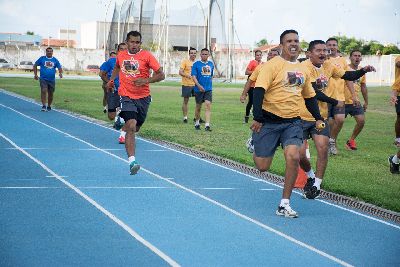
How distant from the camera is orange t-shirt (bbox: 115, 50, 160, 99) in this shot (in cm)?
1308

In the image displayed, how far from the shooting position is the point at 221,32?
6141cm

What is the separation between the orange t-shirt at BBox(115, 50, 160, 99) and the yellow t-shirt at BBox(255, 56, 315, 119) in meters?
3.46

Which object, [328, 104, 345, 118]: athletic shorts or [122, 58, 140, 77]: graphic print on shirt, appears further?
[328, 104, 345, 118]: athletic shorts

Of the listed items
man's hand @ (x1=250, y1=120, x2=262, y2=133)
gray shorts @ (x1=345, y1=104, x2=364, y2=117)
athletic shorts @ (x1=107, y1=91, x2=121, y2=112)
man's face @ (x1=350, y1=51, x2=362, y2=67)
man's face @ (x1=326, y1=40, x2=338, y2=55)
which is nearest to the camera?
man's hand @ (x1=250, y1=120, x2=262, y2=133)

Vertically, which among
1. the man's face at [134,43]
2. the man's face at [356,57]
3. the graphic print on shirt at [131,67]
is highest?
the man's face at [134,43]

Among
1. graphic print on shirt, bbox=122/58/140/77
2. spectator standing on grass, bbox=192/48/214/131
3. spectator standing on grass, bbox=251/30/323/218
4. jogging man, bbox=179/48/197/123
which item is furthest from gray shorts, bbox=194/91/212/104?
spectator standing on grass, bbox=251/30/323/218

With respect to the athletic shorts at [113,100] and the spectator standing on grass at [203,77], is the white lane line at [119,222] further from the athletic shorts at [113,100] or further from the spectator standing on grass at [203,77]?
the spectator standing on grass at [203,77]

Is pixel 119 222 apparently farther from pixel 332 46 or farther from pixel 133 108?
pixel 332 46

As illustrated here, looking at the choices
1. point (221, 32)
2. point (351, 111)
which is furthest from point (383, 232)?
point (221, 32)

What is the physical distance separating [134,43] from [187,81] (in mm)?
11181

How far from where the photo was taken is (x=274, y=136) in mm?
9969

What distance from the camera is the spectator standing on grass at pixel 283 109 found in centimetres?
967

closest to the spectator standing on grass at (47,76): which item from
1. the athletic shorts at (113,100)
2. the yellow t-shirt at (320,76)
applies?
the athletic shorts at (113,100)

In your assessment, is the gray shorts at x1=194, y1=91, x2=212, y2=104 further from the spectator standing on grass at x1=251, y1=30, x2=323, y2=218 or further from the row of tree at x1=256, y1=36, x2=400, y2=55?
the row of tree at x1=256, y1=36, x2=400, y2=55
